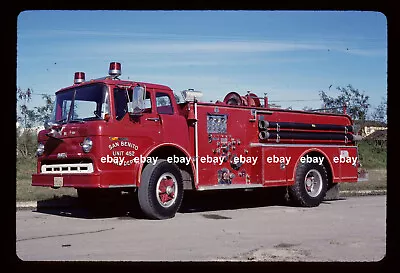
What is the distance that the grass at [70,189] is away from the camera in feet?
40.4

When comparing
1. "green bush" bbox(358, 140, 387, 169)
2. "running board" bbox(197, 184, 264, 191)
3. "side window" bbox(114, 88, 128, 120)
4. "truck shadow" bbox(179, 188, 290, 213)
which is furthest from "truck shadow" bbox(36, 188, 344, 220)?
"green bush" bbox(358, 140, 387, 169)

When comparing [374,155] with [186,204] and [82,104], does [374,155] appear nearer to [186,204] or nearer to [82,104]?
[186,204]

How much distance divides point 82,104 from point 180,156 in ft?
6.22

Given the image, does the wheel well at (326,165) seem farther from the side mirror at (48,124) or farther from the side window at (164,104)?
the side mirror at (48,124)

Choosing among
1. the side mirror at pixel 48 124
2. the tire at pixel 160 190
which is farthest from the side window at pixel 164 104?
the side mirror at pixel 48 124

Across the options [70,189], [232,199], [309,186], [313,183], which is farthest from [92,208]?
[313,183]

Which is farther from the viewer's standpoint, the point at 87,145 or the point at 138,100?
the point at 138,100

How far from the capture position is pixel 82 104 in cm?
875

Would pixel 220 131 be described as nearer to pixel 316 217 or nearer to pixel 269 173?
A: pixel 269 173

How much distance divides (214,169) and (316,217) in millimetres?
2010

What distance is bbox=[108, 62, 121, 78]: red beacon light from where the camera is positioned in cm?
874

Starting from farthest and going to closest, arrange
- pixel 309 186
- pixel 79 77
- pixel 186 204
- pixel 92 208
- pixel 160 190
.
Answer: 1. pixel 186 204
2. pixel 309 186
3. pixel 92 208
4. pixel 79 77
5. pixel 160 190
